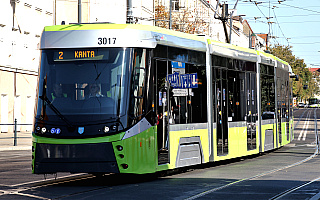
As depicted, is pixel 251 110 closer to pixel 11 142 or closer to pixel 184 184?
pixel 184 184

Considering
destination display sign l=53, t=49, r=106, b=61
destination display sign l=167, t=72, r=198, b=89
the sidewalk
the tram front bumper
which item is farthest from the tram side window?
the sidewalk

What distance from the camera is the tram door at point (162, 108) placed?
14.6m

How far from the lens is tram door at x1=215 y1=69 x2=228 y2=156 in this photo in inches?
715

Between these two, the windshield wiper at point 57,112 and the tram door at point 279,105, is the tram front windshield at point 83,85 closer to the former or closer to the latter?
the windshield wiper at point 57,112

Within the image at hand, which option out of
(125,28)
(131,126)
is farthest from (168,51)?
(131,126)

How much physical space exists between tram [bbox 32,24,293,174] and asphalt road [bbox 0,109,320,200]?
43cm

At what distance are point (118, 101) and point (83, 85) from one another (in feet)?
2.36

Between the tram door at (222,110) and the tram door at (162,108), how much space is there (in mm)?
3365

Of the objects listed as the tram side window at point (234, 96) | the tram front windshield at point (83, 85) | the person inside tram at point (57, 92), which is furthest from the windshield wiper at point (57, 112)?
the tram side window at point (234, 96)

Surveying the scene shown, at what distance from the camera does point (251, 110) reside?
2155 cm

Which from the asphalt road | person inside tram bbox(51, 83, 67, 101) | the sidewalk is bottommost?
the asphalt road

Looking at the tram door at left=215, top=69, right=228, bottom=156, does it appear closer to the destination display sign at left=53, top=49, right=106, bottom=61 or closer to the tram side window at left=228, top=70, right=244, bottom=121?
the tram side window at left=228, top=70, right=244, bottom=121

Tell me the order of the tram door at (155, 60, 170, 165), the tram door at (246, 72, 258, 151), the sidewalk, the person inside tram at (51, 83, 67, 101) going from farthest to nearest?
the sidewalk < the tram door at (246, 72, 258, 151) < the tram door at (155, 60, 170, 165) < the person inside tram at (51, 83, 67, 101)

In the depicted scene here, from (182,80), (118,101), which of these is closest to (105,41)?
(118,101)
